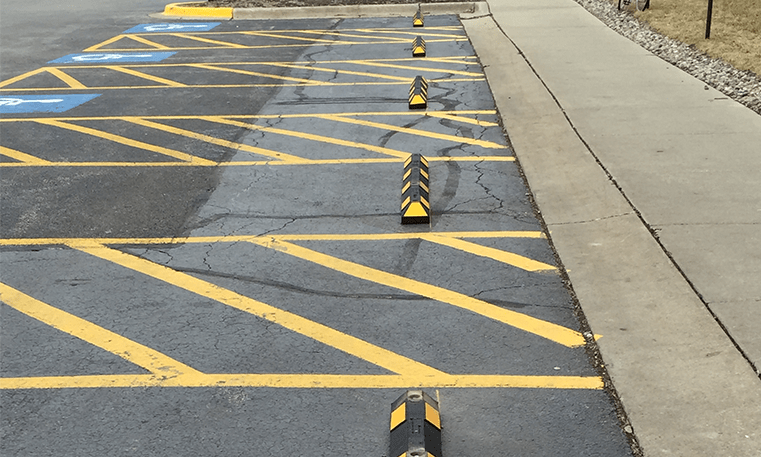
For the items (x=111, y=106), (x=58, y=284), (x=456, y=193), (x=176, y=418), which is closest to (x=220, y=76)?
(x=111, y=106)

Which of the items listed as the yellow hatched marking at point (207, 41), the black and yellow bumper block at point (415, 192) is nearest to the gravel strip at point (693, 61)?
the black and yellow bumper block at point (415, 192)

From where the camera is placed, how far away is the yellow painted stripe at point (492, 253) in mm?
6094

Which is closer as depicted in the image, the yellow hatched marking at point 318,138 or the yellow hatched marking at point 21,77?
the yellow hatched marking at point 318,138

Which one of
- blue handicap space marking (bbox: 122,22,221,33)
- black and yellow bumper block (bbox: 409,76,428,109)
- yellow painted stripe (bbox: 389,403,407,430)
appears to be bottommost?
yellow painted stripe (bbox: 389,403,407,430)

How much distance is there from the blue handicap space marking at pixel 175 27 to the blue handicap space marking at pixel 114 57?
2.93 metres

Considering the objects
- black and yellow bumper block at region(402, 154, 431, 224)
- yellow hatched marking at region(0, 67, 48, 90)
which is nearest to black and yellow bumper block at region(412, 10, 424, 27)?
yellow hatched marking at region(0, 67, 48, 90)

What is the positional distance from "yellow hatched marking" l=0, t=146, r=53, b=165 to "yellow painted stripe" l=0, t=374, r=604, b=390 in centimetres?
472

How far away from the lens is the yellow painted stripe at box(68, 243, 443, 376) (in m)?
4.91

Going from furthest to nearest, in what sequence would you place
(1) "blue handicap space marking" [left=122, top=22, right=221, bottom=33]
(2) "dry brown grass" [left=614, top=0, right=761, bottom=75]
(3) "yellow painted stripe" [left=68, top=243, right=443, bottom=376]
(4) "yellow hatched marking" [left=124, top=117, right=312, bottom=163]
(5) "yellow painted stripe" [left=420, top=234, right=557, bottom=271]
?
(1) "blue handicap space marking" [left=122, top=22, right=221, bottom=33], (2) "dry brown grass" [left=614, top=0, right=761, bottom=75], (4) "yellow hatched marking" [left=124, top=117, right=312, bottom=163], (5) "yellow painted stripe" [left=420, top=234, right=557, bottom=271], (3) "yellow painted stripe" [left=68, top=243, right=443, bottom=376]

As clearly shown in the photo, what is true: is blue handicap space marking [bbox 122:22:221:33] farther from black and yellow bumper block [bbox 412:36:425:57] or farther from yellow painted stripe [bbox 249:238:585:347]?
yellow painted stripe [bbox 249:238:585:347]

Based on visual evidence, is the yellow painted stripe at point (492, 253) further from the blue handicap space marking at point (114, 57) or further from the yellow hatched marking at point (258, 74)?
the blue handicap space marking at point (114, 57)

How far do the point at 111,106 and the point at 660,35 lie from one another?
9584 millimetres

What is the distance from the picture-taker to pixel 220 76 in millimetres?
13055

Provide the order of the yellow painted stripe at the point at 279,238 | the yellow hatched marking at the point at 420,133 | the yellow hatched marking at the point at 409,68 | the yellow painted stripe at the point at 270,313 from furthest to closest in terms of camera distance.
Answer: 1. the yellow hatched marking at the point at 409,68
2. the yellow hatched marking at the point at 420,133
3. the yellow painted stripe at the point at 279,238
4. the yellow painted stripe at the point at 270,313
